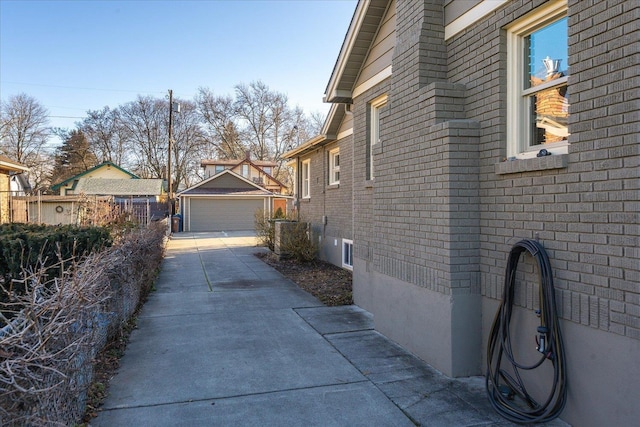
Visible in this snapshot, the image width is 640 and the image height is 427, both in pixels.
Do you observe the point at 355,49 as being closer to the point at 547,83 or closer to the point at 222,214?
the point at 547,83

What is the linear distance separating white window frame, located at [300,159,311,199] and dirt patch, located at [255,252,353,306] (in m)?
2.35

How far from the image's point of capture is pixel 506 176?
4.38 m

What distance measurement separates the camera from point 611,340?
3.27m

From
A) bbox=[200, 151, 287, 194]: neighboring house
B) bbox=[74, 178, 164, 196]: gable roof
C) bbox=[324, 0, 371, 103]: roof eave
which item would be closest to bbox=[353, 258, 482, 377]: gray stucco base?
bbox=[324, 0, 371, 103]: roof eave

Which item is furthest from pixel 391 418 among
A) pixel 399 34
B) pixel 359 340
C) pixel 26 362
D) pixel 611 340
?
pixel 399 34

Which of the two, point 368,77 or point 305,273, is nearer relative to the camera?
point 368,77

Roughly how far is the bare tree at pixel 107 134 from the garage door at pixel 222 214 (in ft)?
85.1

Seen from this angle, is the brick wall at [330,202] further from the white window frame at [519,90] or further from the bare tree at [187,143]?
the bare tree at [187,143]

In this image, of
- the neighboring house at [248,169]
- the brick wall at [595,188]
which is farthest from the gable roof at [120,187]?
the brick wall at [595,188]

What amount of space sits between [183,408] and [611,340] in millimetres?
3456

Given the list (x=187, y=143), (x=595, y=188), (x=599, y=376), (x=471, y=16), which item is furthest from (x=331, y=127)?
(x=187, y=143)

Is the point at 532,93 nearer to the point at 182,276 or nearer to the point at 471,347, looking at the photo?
the point at 471,347

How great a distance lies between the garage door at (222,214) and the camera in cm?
3169

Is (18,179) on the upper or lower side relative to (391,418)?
upper
